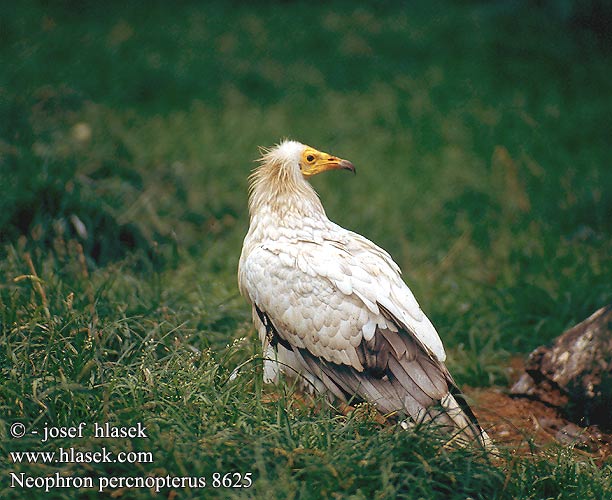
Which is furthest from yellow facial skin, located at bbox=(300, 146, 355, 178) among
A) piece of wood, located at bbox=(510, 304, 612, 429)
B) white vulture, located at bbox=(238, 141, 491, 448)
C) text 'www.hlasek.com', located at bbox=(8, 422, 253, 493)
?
text 'www.hlasek.com', located at bbox=(8, 422, 253, 493)

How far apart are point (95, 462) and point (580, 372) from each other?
2.57m

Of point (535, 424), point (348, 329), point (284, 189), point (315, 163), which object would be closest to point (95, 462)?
point (348, 329)

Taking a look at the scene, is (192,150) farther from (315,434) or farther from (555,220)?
(315,434)

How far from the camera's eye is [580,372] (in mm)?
3990

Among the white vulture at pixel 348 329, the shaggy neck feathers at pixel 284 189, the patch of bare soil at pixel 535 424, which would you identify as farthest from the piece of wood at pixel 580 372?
the shaggy neck feathers at pixel 284 189

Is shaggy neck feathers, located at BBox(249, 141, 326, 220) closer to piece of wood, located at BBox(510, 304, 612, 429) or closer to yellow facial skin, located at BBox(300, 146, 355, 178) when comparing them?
yellow facial skin, located at BBox(300, 146, 355, 178)

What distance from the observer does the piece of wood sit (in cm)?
393

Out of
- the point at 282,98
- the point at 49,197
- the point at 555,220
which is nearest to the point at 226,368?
the point at 49,197

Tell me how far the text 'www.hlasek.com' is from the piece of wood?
2.04 meters

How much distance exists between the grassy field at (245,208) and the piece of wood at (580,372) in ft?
1.35

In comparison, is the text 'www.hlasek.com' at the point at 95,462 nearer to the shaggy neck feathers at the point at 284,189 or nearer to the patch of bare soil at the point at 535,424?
the shaggy neck feathers at the point at 284,189

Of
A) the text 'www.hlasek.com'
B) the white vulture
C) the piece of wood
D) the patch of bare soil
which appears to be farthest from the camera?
the piece of wood

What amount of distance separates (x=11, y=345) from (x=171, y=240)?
2011 millimetres

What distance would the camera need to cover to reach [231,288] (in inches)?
195
